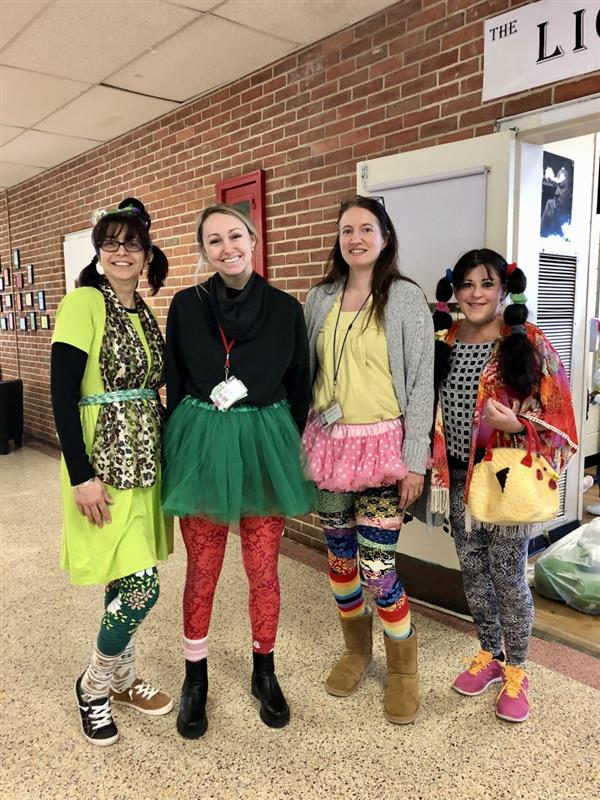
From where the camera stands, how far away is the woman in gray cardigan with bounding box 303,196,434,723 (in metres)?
1.87

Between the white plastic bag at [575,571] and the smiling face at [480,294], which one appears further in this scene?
the white plastic bag at [575,571]

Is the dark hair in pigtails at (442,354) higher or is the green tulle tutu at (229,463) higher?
the dark hair in pigtails at (442,354)

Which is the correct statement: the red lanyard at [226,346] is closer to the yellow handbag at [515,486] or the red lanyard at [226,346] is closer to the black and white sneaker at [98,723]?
the yellow handbag at [515,486]

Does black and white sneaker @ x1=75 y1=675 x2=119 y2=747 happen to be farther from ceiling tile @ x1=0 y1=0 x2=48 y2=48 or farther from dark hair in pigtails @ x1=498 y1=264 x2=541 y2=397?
ceiling tile @ x1=0 y1=0 x2=48 y2=48

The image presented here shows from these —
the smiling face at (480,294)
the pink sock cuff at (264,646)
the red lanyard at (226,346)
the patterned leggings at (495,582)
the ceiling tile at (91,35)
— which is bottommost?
the pink sock cuff at (264,646)

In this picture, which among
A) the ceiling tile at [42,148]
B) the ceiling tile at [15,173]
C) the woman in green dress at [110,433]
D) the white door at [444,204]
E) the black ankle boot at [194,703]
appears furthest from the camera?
the ceiling tile at [15,173]

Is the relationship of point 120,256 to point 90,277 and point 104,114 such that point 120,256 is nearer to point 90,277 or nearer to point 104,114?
point 90,277

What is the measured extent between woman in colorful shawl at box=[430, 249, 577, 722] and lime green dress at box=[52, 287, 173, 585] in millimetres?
911

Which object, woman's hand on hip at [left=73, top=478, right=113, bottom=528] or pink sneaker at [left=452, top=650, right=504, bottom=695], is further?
pink sneaker at [left=452, top=650, right=504, bottom=695]

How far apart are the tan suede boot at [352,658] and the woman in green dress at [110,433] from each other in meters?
0.73

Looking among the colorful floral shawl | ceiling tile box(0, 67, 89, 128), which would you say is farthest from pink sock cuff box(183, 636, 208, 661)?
ceiling tile box(0, 67, 89, 128)

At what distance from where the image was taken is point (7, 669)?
2.31 m

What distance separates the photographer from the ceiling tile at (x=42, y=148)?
4895mm

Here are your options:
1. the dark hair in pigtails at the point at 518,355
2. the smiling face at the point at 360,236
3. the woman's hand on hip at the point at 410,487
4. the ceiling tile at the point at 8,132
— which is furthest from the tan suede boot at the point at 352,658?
the ceiling tile at the point at 8,132
